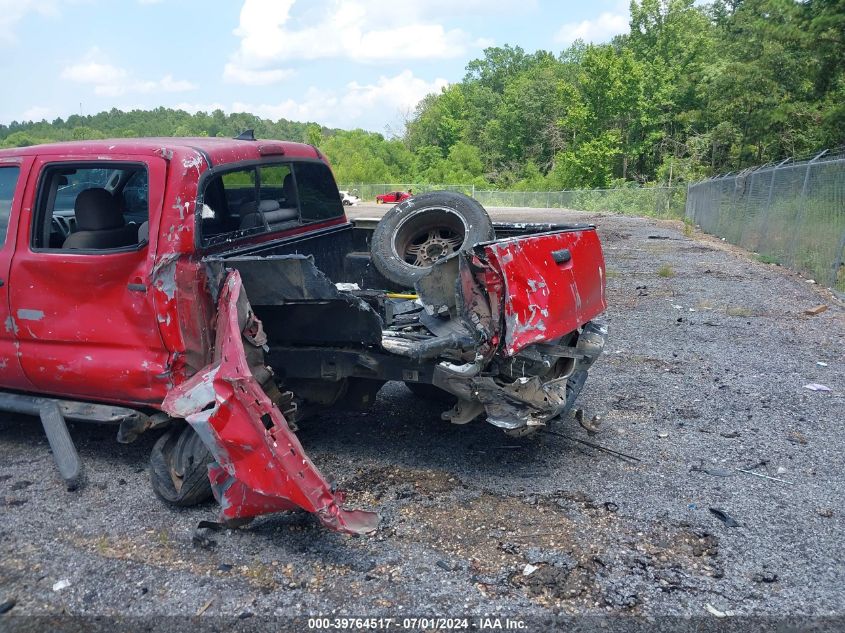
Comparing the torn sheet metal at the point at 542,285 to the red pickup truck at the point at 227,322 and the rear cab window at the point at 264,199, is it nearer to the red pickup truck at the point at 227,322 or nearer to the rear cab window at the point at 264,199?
the red pickup truck at the point at 227,322

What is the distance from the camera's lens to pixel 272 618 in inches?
118

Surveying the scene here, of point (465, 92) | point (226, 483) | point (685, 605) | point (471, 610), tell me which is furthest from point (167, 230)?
point (465, 92)

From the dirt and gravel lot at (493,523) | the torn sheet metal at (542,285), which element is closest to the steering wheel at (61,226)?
the dirt and gravel lot at (493,523)

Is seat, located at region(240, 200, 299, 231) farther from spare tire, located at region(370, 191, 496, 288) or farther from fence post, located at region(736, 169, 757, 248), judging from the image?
fence post, located at region(736, 169, 757, 248)

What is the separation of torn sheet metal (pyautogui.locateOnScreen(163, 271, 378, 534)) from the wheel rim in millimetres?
2107

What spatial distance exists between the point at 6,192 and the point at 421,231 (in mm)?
2765

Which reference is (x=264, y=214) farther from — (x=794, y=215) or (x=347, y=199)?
(x=347, y=199)

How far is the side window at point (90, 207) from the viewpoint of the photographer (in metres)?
4.42

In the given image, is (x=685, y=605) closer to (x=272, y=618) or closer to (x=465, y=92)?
(x=272, y=618)

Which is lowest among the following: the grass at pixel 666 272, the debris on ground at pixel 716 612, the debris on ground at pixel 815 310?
the grass at pixel 666 272

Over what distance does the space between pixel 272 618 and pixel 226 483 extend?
73 centimetres

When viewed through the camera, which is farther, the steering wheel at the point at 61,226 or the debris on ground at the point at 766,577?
the steering wheel at the point at 61,226

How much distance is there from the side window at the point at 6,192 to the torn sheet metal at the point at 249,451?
2025 mm

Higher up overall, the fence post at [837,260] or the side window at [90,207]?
the side window at [90,207]
